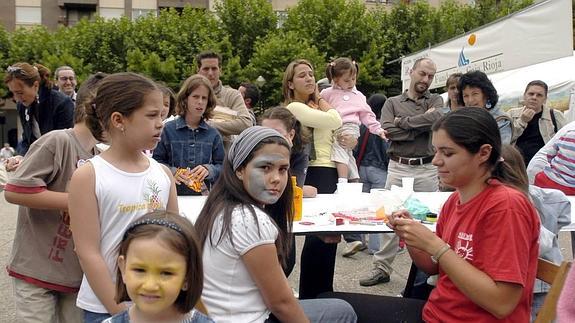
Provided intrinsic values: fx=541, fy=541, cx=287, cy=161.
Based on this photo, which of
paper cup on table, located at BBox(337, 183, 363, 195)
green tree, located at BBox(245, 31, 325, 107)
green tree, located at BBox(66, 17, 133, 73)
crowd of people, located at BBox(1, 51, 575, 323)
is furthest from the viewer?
green tree, located at BBox(66, 17, 133, 73)

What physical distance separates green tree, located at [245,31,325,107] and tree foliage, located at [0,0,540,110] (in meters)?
0.05

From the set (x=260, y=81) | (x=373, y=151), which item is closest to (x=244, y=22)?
(x=260, y=81)

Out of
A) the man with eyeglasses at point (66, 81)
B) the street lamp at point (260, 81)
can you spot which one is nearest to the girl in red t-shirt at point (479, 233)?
the man with eyeglasses at point (66, 81)

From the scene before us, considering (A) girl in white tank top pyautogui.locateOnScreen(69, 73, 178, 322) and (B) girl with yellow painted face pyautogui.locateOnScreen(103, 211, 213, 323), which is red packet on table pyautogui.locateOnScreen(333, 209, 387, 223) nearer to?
(A) girl in white tank top pyautogui.locateOnScreen(69, 73, 178, 322)

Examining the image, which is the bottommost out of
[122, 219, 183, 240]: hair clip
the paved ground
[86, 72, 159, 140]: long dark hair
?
the paved ground

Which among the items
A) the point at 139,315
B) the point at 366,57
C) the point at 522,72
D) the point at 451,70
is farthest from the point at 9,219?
the point at 366,57

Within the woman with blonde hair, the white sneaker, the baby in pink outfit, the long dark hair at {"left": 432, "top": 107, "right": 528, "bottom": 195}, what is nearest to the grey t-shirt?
the long dark hair at {"left": 432, "top": 107, "right": 528, "bottom": 195}

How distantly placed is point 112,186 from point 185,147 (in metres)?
1.99

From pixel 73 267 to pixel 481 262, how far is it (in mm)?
1874

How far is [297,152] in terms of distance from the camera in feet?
13.5

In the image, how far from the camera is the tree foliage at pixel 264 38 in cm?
2345

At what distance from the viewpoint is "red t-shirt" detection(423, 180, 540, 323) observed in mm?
2107

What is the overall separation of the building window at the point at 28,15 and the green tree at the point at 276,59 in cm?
2097

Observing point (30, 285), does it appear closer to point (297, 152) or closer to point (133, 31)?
point (297, 152)
